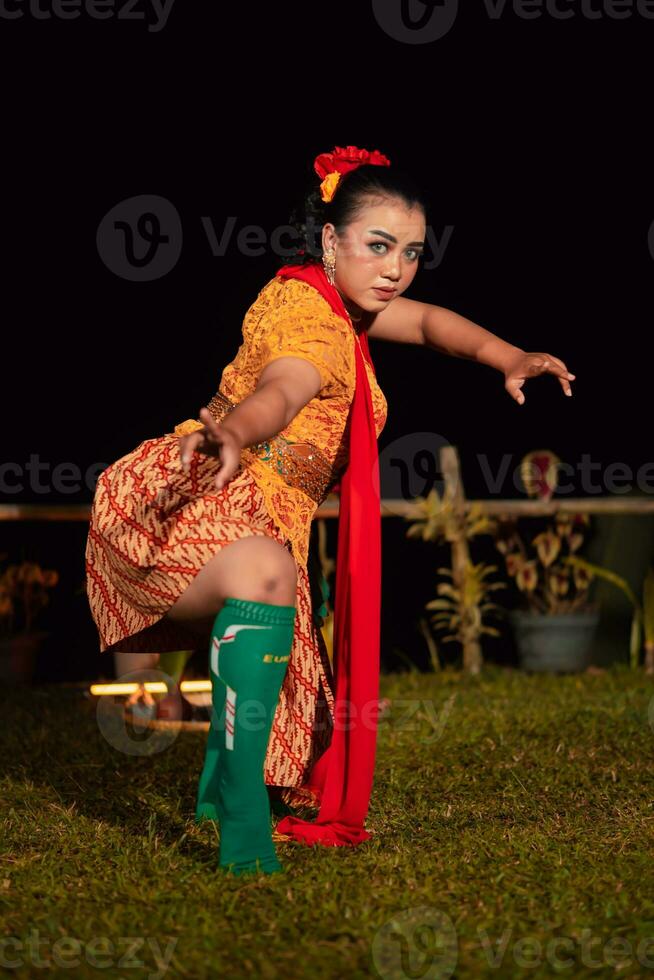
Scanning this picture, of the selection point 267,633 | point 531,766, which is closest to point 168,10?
point 531,766

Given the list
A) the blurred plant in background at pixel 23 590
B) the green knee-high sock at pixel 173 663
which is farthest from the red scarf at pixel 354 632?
the blurred plant in background at pixel 23 590

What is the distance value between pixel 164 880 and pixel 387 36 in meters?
4.70

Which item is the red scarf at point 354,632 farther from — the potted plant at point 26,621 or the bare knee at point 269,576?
the potted plant at point 26,621

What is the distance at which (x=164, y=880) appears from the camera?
226 centimetres

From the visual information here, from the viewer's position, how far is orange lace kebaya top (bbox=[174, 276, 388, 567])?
7.67ft

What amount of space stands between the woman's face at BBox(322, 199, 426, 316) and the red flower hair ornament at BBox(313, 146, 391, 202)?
3.1 inches

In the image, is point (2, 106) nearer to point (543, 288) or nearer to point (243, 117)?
point (243, 117)

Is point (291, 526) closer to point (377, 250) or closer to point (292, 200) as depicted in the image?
point (377, 250)

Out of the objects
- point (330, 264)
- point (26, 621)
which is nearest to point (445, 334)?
point (330, 264)

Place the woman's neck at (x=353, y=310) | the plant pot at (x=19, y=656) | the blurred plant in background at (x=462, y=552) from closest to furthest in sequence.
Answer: the woman's neck at (x=353, y=310)
the plant pot at (x=19, y=656)
the blurred plant in background at (x=462, y=552)

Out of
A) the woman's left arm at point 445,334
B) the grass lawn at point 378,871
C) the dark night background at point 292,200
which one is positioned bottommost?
the grass lawn at point 378,871

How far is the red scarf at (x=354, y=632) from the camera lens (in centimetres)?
251

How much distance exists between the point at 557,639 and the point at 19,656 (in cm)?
247

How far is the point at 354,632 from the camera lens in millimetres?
2531
